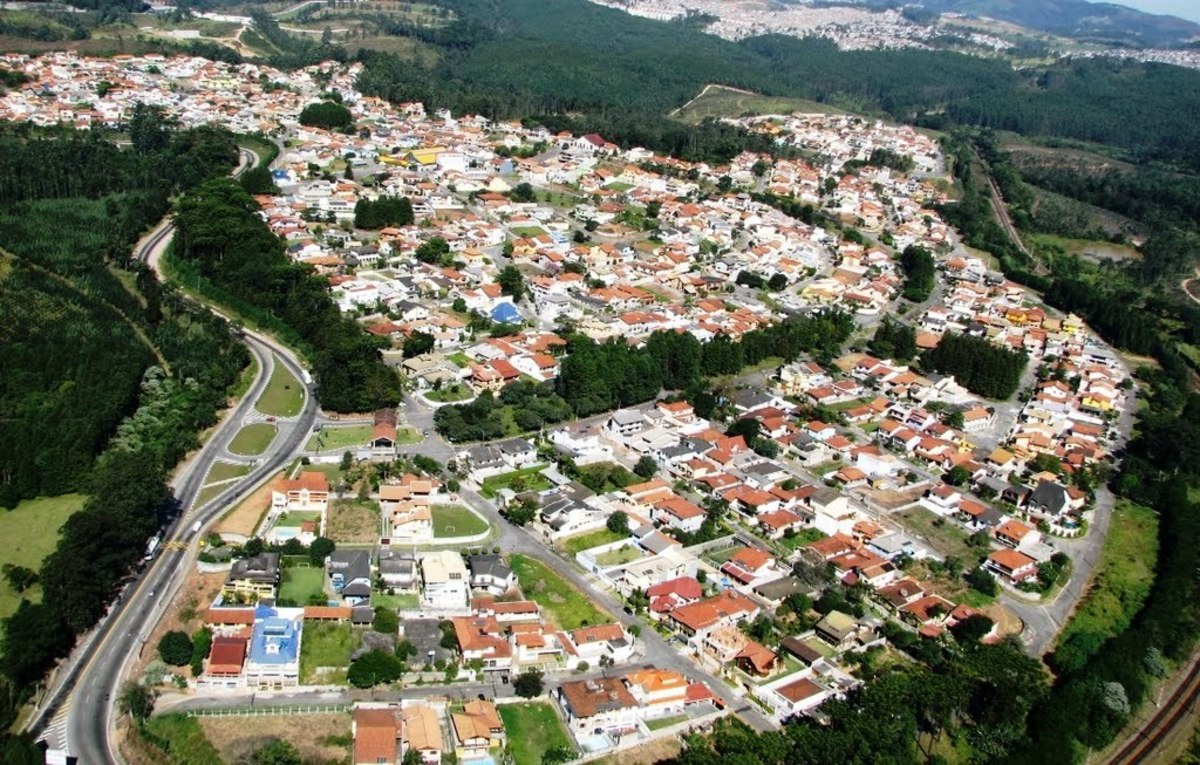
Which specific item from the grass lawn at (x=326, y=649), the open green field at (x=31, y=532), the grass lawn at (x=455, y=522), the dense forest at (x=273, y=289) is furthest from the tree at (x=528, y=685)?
the dense forest at (x=273, y=289)

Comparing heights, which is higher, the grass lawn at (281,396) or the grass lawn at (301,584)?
the grass lawn at (301,584)

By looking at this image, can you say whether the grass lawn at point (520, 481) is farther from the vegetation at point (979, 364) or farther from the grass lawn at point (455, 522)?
the vegetation at point (979, 364)

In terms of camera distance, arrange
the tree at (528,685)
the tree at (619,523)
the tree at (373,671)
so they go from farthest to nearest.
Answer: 1. the tree at (619,523)
2. the tree at (528,685)
3. the tree at (373,671)

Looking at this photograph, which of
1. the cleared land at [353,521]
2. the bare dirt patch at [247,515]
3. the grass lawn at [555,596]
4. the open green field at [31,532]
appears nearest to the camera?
the open green field at [31,532]

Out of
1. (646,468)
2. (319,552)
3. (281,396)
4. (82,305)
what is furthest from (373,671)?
(82,305)

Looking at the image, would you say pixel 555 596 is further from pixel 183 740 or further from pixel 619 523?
pixel 183 740

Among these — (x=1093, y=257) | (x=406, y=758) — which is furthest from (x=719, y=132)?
(x=406, y=758)

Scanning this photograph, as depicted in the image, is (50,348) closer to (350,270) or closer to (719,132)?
(350,270)
